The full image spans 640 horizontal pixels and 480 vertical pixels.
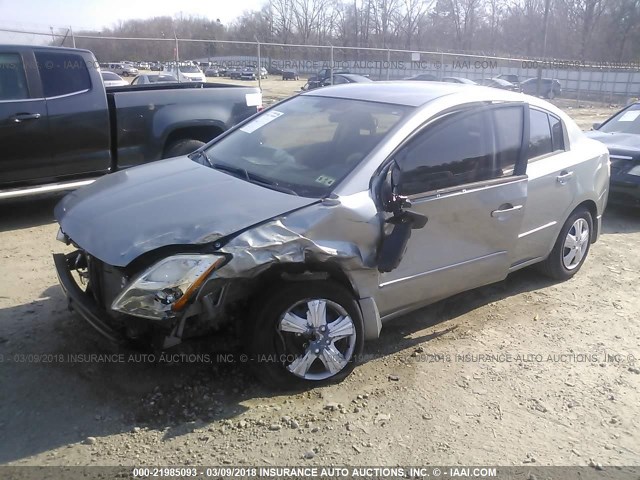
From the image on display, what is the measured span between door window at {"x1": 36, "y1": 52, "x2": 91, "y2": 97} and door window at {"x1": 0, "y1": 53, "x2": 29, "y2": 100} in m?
0.20

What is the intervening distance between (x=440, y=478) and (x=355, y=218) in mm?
1421

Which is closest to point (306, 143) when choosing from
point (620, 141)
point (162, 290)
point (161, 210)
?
point (161, 210)

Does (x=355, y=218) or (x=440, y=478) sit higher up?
(x=355, y=218)

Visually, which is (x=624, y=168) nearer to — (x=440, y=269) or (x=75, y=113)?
(x=440, y=269)

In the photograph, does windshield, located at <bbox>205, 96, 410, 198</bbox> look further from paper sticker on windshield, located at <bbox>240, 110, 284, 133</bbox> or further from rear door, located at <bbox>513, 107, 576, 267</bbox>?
rear door, located at <bbox>513, 107, 576, 267</bbox>

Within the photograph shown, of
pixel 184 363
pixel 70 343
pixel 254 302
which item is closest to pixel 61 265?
pixel 70 343

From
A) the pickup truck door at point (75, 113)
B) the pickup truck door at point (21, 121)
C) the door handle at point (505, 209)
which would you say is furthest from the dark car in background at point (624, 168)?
the pickup truck door at point (21, 121)

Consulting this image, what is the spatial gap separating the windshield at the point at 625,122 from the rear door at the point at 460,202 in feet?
16.9

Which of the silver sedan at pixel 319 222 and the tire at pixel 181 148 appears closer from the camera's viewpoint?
the silver sedan at pixel 319 222

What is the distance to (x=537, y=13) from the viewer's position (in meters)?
61.7

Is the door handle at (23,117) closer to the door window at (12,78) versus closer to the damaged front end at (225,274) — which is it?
the door window at (12,78)

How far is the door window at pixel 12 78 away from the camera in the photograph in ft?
19.7

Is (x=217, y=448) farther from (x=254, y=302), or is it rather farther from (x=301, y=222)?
(x=301, y=222)

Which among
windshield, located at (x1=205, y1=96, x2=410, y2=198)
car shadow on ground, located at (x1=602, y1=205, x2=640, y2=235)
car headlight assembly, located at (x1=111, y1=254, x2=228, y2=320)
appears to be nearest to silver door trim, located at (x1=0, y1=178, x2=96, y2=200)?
windshield, located at (x1=205, y1=96, x2=410, y2=198)
